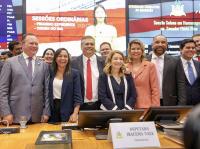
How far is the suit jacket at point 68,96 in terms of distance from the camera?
3.22 meters

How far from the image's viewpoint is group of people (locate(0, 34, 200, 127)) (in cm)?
306

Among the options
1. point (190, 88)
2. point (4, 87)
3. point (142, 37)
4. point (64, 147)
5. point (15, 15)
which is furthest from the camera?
point (142, 37)

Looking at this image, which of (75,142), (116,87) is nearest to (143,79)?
(116,87)

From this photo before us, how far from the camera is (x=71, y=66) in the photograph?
3.59 m

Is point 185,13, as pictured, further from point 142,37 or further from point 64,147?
point 64,147

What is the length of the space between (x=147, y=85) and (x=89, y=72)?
0.65 m

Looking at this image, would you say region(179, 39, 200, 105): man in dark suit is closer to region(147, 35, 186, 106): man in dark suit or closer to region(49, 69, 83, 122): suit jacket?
region(147, 35, 186, 106): man in dark suit

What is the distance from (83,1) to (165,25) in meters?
2.08

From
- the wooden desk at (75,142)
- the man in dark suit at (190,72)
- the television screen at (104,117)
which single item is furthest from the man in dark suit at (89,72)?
the wooden desk at (75,142)

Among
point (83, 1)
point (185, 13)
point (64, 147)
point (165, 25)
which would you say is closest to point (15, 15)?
point (83, 1)

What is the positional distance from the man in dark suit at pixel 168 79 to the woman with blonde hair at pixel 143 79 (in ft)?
0.88

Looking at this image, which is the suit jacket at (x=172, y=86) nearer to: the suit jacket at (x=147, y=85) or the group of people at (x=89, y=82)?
the group of people at (x=89, y=82)

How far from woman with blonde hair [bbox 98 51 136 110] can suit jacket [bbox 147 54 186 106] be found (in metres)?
0.64

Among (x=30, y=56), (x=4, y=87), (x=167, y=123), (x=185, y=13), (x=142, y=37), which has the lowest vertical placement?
(x=167, y=123)
